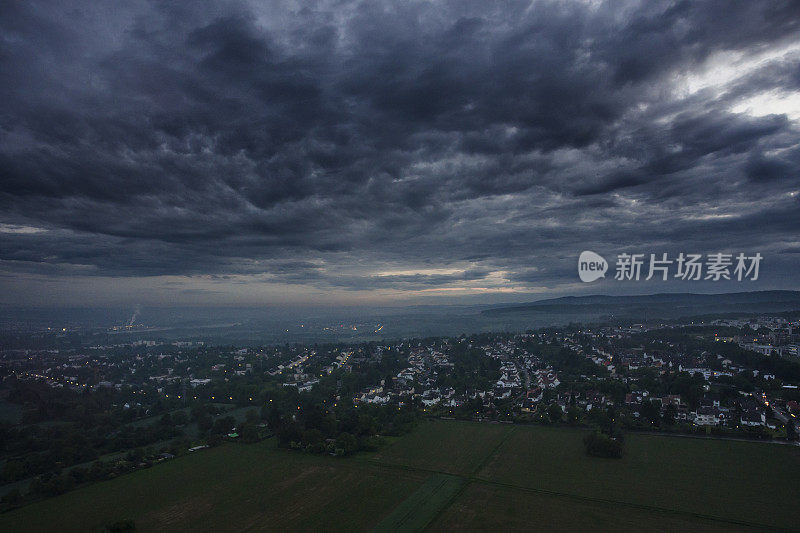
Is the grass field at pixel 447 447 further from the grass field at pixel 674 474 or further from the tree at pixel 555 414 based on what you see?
the tree at pixel 555 414

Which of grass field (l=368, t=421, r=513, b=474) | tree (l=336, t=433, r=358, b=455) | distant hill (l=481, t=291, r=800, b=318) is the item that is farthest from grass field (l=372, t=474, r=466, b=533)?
distant hill (l=481, t=291, r=800, b=318)

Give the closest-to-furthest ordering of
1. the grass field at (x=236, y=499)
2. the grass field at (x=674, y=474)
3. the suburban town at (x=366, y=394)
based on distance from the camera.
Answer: the grass field at (x=674, y=474) → the grass field at (x=236, y=499) → the suburban town at (x=366, y=394)

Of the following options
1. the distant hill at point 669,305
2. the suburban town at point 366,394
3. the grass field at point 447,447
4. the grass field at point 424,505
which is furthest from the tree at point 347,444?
the distant hill at point 669,305

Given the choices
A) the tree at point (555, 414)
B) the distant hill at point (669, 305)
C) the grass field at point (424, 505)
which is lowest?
the grass field at point (424, 505)

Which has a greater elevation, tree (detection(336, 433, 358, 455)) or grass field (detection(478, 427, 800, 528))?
grass field (detection(478, 427, 800, 528))

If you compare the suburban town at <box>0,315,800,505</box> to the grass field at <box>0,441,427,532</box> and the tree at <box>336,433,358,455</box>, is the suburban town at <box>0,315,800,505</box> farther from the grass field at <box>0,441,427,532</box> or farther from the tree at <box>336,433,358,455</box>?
the grass field at <box>0,441,427,532</box>

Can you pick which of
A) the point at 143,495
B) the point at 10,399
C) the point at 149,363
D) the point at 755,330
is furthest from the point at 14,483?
the point at 755,330
